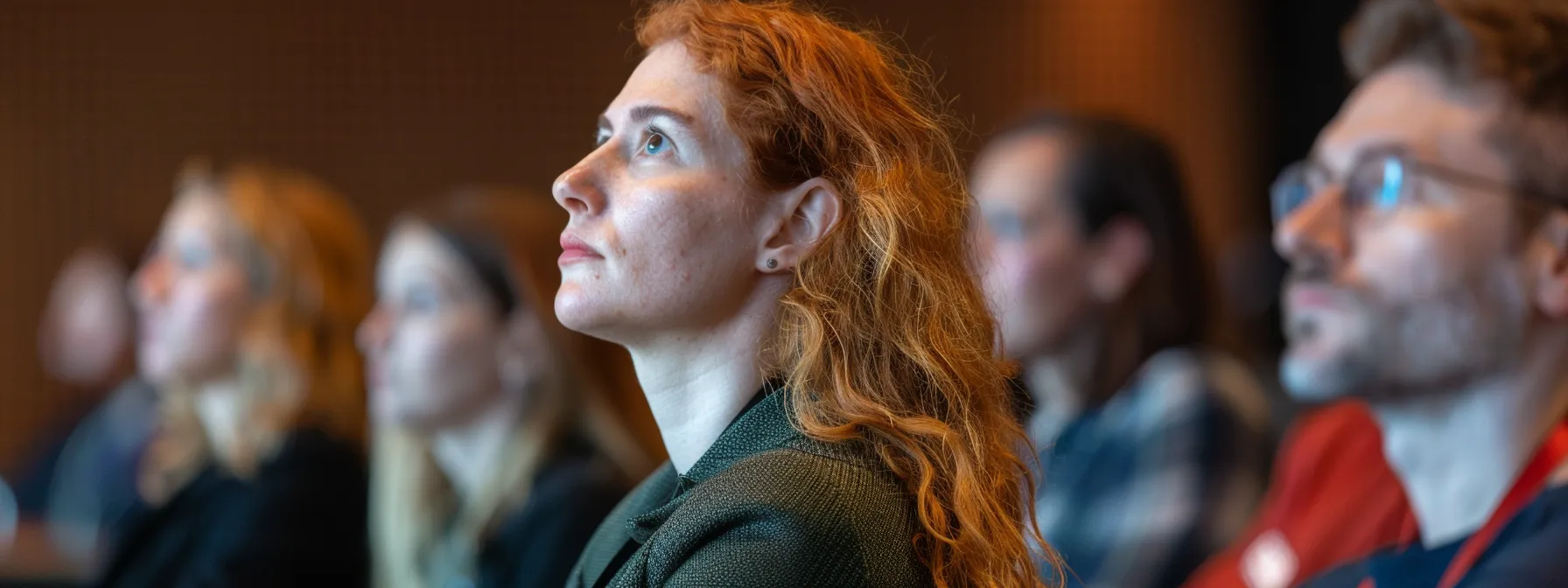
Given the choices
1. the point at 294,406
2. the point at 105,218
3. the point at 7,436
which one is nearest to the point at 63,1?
the point at 105,218

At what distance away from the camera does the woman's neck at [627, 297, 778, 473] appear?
148 cm

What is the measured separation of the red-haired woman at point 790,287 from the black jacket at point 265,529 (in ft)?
5.18

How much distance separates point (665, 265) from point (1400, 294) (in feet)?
3.37

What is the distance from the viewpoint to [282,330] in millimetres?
3371

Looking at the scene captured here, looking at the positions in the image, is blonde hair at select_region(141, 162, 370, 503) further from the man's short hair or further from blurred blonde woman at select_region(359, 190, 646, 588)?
the man's short hair

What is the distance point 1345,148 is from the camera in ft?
6.71

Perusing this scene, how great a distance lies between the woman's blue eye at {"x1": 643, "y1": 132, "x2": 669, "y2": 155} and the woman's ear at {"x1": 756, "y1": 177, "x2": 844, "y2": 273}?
0.13 meters

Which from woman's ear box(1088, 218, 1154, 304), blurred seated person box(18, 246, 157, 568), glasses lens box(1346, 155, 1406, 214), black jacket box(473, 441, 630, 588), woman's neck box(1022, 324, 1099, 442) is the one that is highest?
glasses lens box(1346, 155, 1406, 214)

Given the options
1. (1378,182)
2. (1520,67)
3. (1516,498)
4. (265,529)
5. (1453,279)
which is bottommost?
(265,529)

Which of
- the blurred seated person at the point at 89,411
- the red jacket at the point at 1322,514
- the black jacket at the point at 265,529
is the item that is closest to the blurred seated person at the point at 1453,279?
the red jacket at the point at 1322,514

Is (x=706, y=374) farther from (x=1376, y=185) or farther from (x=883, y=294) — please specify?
(x=1376, y=185)

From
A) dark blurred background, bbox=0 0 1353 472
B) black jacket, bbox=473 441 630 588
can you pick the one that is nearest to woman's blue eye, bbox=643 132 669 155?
black jacket, bbox=473 441 630 588

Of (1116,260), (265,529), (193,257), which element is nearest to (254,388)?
(193,257)

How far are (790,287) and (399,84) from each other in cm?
442
